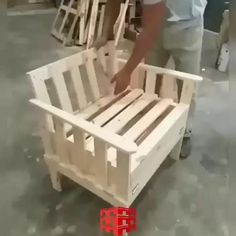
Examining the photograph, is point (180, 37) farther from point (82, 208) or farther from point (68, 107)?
point (82, 208)

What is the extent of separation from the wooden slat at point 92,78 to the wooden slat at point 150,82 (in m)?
0.23

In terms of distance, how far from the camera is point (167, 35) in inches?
53.9

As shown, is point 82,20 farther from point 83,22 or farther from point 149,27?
point 149,27

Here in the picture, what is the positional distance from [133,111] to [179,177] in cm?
38

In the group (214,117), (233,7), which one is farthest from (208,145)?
(233,7)

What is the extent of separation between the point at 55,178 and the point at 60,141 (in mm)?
235

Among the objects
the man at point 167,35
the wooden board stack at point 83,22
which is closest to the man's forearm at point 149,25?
the man at point 167,35

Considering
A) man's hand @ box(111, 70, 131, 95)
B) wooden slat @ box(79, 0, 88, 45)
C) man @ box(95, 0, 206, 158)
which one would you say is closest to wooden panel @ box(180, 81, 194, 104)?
man @ box(95, 0, 206, 158)

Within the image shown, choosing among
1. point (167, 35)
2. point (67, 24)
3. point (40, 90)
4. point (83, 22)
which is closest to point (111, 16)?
point (167, 35)

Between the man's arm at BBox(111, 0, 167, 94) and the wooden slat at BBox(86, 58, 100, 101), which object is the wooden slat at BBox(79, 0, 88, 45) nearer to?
the wooden slat at BBox(86, 58, 100, 101)

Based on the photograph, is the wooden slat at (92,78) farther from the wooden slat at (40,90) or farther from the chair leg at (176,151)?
the chair leg at (176,151)

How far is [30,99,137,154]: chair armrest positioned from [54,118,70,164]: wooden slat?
0.05 meters

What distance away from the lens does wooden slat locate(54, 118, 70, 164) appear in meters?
1.15

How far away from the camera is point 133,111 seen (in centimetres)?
138
